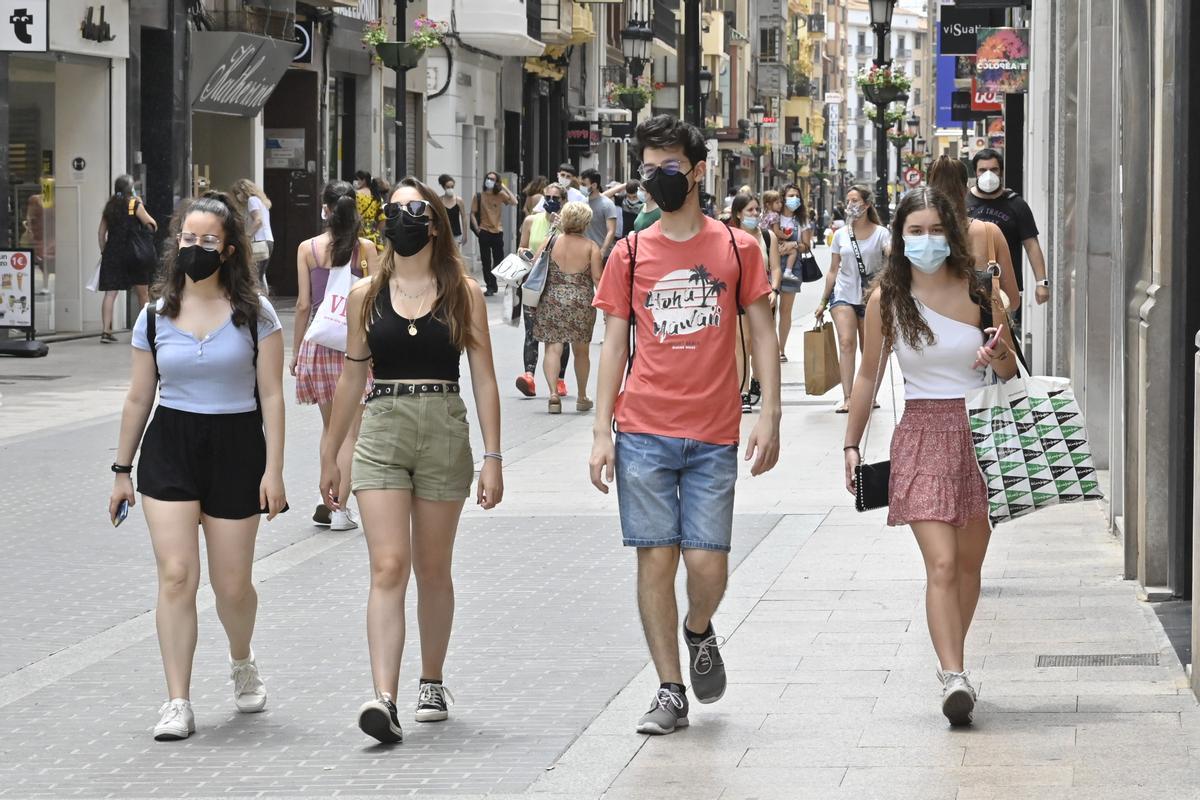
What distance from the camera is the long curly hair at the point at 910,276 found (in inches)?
275

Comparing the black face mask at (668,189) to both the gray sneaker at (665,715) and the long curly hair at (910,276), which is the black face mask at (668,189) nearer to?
the long curly hair at (910,276)

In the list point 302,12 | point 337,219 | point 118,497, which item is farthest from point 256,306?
point 302,12

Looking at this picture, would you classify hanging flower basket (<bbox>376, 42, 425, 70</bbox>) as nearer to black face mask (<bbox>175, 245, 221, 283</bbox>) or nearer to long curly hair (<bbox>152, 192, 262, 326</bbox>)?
long curly hair (<bbox>152, 192, 262, 326</bbox>)

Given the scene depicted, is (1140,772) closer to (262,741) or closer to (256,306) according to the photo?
(262,741)

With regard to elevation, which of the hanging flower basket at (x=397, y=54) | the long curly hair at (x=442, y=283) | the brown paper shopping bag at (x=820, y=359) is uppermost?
the hanging flower basket at (x=397, y=54)

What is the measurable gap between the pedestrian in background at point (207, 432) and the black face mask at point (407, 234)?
1.56 ft

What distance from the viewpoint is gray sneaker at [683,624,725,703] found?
701cm

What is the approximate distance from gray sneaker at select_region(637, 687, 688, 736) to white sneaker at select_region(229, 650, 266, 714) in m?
1.28

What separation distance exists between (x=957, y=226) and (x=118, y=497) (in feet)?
9.19

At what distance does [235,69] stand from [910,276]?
24.2 m

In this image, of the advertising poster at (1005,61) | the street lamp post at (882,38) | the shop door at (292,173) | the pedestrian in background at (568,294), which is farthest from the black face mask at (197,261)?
the shop door at (292,173)

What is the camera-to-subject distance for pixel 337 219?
11.5m

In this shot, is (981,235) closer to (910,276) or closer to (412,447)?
(910,276)

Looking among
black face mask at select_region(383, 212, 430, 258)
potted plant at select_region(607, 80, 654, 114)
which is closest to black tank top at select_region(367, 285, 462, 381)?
black face mask at select_region(383, 212, 430, 258)
